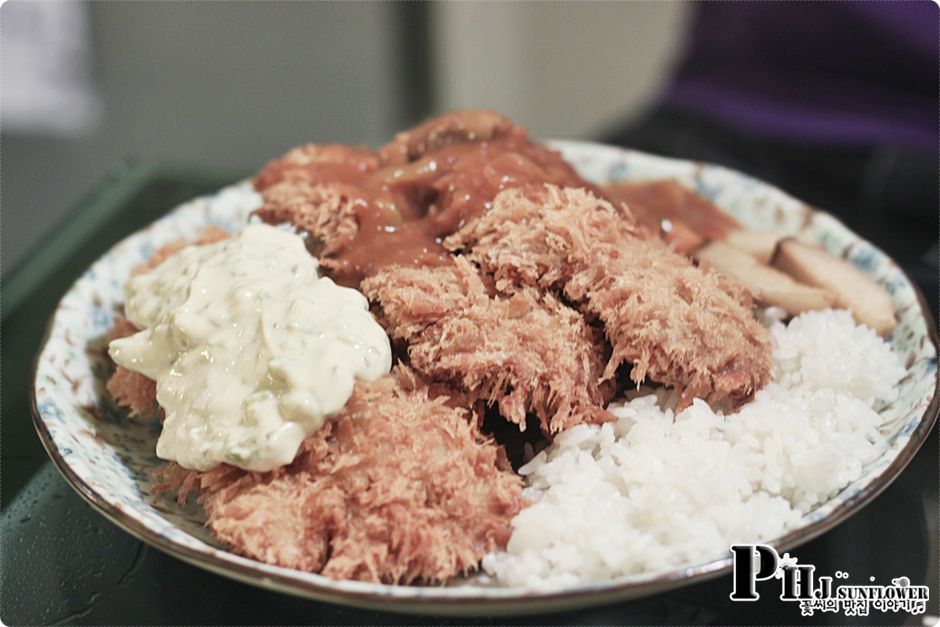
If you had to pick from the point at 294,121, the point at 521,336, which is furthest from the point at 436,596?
the point at 294,121

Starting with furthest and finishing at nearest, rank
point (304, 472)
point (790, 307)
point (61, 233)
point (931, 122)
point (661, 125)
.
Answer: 1. point (661, 125)
2. point (931, 122)
3. point (61, 233)
4. point (790, 307)
5. point (304, 472)

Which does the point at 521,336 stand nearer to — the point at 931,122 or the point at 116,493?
the point at 116,493

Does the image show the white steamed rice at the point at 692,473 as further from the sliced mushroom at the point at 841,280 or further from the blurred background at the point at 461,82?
the blurred background at the point at 461,82

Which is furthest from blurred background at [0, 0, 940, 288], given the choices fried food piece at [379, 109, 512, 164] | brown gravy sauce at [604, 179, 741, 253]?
fried food piece at [379, 109, 512, 164]

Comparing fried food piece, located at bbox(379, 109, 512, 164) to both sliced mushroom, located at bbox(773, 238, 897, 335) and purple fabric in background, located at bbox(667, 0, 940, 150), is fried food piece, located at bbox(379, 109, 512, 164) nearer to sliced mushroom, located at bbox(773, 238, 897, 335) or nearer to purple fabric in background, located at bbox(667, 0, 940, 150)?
sliced mushroom, located at bbox(773, 238, 897, 335)

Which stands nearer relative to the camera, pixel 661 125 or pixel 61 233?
pixel 61 233

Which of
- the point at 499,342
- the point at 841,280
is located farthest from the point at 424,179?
the point at 841,280
